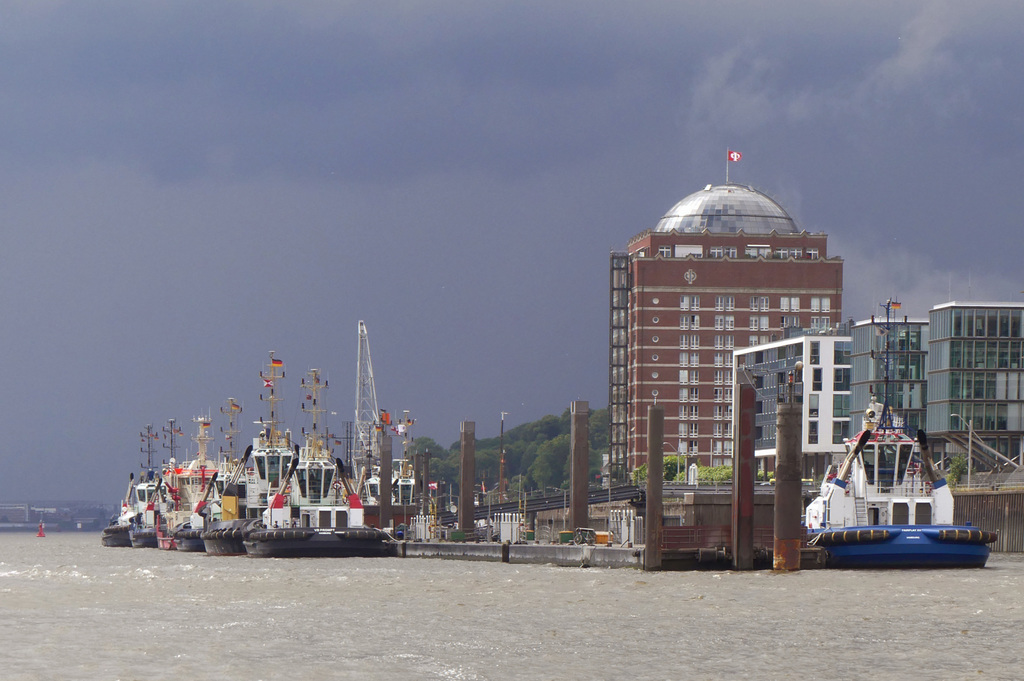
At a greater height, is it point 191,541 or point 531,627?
point 531,627

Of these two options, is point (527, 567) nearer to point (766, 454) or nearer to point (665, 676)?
point (665, 676)

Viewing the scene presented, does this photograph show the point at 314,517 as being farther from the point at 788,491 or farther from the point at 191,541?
the point at 788,491

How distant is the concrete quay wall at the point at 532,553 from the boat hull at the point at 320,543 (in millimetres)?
2483

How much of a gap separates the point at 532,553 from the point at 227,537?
35.7 metres

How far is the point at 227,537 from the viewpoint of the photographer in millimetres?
114125

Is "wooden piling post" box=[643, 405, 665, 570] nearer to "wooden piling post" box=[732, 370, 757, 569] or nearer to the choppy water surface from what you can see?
the choppy water surface

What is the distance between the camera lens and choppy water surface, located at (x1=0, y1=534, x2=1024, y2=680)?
3838 centimetres

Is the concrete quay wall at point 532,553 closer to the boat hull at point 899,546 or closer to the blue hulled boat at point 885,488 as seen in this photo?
the boat hull at point 899,546

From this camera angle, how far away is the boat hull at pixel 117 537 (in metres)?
173

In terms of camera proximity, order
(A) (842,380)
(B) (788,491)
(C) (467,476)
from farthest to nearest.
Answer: (A) (842,380)
(C) (467,476)
(B) (788,491)

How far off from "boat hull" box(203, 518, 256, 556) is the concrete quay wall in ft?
46.8

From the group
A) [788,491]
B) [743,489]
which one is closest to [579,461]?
[743,489]

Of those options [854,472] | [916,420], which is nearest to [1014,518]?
[854,472]

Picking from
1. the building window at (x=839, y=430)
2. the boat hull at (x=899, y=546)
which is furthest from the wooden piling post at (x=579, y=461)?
the building window at (x=839, y=430)
